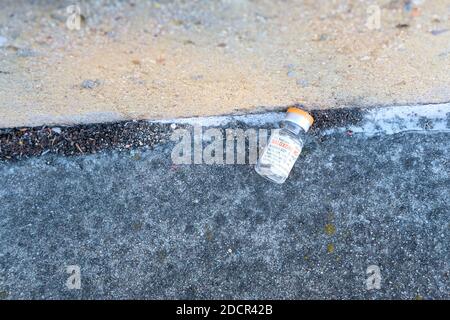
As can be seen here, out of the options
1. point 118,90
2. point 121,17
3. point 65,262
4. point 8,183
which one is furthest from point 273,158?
point 8,183

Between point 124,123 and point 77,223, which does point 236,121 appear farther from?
point 77,223

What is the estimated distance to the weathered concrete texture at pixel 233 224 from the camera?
1.79 meters

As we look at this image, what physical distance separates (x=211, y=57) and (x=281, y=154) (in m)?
0.55

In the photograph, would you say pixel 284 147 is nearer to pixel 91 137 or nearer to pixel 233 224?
pixel 233 224

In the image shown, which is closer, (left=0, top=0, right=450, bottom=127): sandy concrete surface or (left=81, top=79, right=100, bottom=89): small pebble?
(left=0, top=0, right=450, bottom=127): sandy concrete surface

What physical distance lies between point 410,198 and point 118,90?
1350 mm

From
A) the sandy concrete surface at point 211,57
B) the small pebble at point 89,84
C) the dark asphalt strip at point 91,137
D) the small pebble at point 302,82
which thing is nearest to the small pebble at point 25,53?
the sandy concrete surface at point 211,57

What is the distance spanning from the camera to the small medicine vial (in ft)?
5.74

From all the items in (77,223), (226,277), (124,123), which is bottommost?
(226,277)

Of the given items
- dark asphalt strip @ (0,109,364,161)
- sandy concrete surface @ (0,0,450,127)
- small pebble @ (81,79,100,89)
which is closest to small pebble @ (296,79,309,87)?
sandy concrete surface @ (0,0,450,127)

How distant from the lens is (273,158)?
1.80 meters

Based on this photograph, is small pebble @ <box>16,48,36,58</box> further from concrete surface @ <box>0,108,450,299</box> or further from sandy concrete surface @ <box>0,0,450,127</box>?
concrete surface @ <box>0,108,450,299</box>

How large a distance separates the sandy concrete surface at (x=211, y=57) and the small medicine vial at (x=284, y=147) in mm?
110
